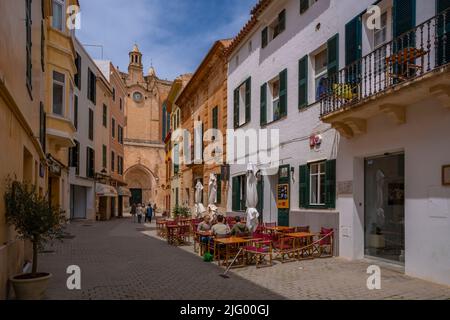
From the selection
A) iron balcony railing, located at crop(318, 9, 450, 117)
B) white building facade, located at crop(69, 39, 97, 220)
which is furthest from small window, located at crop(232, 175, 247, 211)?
white building facade, located at crop(69, 39, 97, 220)

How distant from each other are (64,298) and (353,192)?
23.3ft

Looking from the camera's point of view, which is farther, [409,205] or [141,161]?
[141,161]

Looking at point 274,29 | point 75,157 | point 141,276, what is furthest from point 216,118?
point 141,276

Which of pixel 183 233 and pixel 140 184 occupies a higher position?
pixel 140 184

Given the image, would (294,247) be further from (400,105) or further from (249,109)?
(249,109)

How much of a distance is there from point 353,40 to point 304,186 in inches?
177

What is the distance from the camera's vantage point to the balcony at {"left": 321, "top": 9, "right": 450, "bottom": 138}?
7301 mm

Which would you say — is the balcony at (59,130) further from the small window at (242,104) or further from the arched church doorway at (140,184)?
the arched church doorway at (140,184)

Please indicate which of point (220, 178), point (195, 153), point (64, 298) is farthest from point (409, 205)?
point (195, 153)

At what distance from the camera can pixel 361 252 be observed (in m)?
10.3

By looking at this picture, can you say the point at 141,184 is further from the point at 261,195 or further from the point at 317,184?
the point at 317,184

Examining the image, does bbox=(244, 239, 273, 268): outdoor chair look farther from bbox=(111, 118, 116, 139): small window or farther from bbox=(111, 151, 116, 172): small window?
bbox=(111, 118, 116, 139): small window

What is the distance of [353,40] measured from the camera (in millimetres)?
10320

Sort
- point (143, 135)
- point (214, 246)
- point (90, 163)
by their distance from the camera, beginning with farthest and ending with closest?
point (143, 135), point (90, 163), point (214, 246)
